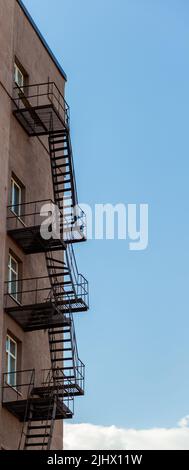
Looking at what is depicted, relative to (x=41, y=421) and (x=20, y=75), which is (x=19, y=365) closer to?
(x=41, y=421)

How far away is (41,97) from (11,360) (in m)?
11.2

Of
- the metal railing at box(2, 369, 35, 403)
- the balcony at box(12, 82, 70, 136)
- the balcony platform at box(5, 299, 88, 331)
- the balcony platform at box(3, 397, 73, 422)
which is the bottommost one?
the balcony platform at box(3, 397, 73, 422)

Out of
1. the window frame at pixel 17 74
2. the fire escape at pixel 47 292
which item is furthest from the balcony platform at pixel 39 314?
the window frame at pixel 17 74

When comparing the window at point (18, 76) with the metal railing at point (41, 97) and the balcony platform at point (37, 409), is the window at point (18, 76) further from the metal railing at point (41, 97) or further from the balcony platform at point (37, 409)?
the balcony platform at point (37, 409)

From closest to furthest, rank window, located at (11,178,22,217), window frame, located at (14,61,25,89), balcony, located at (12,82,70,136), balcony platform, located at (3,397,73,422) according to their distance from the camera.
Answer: balcony platform, located at (3,397,73,422), window, located at (11,178,22,217), balcony, located at (12,82,70,136), window frame, located at (14,61,25,89)

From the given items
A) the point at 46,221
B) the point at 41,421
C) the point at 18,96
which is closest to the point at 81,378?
the point at 41,421

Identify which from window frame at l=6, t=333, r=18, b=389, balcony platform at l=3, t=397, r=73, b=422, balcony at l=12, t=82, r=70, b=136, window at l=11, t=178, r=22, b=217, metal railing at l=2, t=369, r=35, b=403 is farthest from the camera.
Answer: balcony at l=12, t=82, r=70, b=136

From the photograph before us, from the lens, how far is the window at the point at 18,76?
41.4 m

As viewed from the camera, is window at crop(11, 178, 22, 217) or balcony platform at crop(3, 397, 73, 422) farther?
window at crop(11, 178, 22, 217)

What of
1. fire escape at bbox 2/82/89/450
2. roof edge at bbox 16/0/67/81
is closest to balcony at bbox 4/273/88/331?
fire escape at bbox 2/82/89/450

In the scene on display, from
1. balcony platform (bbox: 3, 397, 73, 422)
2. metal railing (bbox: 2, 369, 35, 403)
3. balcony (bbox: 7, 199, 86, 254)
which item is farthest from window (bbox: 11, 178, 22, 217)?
balcony platform (bbox: 3, 397, 73, 422)

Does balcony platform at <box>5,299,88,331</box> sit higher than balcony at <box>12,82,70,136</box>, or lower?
lower

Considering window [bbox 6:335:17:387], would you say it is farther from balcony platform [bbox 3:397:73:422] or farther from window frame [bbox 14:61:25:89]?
window frame [bbox 14:61:25:89]

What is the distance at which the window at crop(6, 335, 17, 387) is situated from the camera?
3666 cm
